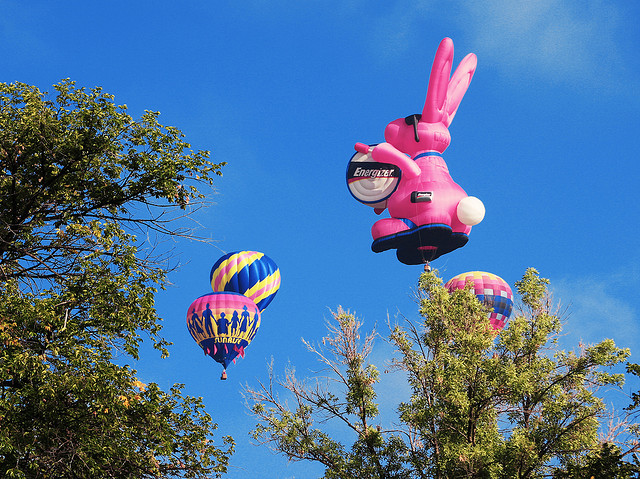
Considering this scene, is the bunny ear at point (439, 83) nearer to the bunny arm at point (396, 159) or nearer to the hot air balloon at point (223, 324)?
the bunny arm at point (396, 159)

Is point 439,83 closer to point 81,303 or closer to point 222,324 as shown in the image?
point 222,324

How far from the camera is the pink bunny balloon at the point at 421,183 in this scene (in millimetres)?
36500

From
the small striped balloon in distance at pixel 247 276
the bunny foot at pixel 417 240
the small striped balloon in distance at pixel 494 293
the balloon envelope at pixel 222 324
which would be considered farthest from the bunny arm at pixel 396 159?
the small striped balloon in distance at pixel 247 276

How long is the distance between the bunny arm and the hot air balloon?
10314 millimetres

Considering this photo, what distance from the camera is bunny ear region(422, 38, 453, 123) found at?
37.7 meters

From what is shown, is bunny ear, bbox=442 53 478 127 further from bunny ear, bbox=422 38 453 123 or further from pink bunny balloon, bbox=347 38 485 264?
bunny ear, bbox=422 38 453 123

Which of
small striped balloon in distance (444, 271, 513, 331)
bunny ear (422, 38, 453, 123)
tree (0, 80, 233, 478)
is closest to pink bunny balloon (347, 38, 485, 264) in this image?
bunny ear (422, 38, 453, 123)

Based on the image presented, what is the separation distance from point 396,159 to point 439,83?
456 cm

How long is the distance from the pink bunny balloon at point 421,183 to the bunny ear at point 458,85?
0.15 ft

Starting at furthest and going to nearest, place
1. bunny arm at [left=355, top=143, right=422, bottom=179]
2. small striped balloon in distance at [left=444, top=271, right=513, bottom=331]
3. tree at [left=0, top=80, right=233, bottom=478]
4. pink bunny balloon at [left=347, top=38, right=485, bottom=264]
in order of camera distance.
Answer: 1. bunny arm at [left=355, top=143, right=422, bottom=179]
2. pink bunny balloon at [left=347, top=38, right=485, bottom=264]
3. small striped balloon in distance at [left=444, top=271, right=513, bottom=331]
4. tree at [left=0, top=80, right=233, bottom=478]

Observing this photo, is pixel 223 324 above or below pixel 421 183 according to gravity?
below

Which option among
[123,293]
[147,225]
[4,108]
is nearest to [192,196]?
[147,225]

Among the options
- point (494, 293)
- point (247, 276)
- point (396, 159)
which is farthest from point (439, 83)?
point (247, 276)

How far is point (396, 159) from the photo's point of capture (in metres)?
36.9
